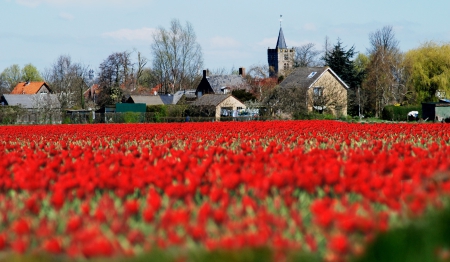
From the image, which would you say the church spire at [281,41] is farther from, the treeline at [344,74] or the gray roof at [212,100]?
the gray roof at [212,100]

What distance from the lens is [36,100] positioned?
3317 inches

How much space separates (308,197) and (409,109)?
58591mm

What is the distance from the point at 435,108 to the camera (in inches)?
1929

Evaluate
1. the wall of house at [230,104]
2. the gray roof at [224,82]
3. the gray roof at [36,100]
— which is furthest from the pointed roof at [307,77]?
the gray roof at [36,100]

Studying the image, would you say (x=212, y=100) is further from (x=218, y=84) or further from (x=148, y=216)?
(x=148, y=216)

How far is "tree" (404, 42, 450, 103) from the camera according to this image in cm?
7338

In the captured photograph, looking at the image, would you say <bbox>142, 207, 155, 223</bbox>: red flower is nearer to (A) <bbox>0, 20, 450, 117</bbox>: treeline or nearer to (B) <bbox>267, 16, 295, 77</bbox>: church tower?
(A) <bbox>0, 20, 450, 117</bbox>: treeline

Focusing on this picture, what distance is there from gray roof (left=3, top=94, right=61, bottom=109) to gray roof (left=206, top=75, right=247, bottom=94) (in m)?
27.0

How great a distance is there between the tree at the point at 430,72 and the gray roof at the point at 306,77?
29.1 feet

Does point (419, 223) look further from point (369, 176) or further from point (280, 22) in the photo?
point (280, 22)

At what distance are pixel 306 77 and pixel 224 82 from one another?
101ft

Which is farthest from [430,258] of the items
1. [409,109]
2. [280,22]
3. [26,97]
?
[280,22]

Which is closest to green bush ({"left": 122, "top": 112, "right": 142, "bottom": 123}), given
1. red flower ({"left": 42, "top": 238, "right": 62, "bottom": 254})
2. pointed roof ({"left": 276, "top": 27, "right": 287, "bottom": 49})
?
red flower ({"left": 42, "top": 238, "right": 62, "bottom": 254})

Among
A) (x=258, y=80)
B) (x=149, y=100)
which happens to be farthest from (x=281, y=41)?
(x=149, y=100)
